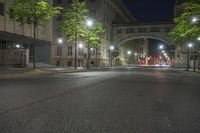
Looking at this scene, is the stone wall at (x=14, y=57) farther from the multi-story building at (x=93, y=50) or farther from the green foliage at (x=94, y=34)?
the multi-story building at (x=93, y=50)

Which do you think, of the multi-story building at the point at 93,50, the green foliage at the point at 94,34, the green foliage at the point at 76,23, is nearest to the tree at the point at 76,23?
the green foliage at the point at 76,23

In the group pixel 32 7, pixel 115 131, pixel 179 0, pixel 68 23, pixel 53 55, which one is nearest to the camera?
pixel 115 131

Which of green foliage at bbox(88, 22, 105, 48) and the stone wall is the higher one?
green foliage at bbox(88, 22, 105, 48)

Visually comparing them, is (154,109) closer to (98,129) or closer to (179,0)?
(98,129)

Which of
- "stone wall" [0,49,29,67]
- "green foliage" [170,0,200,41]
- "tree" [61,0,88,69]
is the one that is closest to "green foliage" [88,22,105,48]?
"tree" [61,0,88,69]

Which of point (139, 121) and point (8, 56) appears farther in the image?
point (8, 56)

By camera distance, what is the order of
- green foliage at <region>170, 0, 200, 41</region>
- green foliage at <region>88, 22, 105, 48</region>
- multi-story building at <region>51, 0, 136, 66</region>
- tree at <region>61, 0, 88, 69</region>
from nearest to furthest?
green foliage at <region>170, 0, 200, 41</region>, tree at <region>61, 0, 88, 69</region>, green foliage at <region>88, 22, 105, 48</region>, multi-story building at <region>51, 0, 136, 66</region>

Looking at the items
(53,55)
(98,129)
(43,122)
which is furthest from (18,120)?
(53,55)

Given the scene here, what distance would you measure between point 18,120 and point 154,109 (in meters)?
3.88

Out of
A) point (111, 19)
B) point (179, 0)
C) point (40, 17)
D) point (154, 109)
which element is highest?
point (179, 0)

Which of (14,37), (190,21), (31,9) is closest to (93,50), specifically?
(14,37)

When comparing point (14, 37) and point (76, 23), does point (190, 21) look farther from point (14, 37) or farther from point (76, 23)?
point (14, 37)

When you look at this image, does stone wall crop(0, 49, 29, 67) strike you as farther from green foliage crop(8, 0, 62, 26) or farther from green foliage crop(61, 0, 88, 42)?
green foliage crop(8, 0, 62, 26)

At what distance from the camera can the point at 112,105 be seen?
771 centimetres
